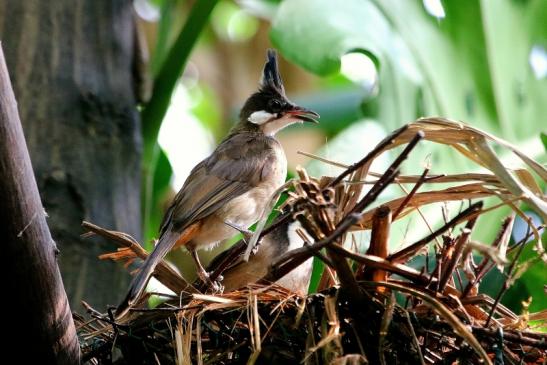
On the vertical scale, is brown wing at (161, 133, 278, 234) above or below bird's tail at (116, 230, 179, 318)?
above

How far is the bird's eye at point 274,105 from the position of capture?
17.3ft

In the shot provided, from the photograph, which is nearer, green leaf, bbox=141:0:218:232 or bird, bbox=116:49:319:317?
bird, bbox=116:49:319:317

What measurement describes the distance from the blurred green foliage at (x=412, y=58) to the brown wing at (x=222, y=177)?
0.39 metres

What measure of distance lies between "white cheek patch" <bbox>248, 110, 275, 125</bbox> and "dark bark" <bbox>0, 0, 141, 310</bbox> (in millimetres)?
825

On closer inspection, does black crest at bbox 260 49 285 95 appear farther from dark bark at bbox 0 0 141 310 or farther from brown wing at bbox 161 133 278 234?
dark bark at bbox 0 0 141 310

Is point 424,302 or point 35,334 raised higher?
point 424,302

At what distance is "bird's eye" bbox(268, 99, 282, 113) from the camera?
5.26 meters

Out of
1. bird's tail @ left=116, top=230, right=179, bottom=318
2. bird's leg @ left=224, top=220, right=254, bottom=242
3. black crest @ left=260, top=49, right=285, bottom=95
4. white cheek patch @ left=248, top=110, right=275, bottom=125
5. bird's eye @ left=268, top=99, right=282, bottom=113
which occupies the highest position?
black crest @ left=260, top=49, right=285, bottom=95

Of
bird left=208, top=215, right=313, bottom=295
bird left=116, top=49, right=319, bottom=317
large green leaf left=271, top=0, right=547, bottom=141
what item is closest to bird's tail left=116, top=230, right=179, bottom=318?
bird left=116, top=49, right=319, bottom=317

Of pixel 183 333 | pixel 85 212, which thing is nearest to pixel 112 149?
pixel 85 212

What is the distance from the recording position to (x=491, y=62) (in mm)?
6281

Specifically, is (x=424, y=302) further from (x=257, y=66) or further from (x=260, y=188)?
(x=257, y=66)

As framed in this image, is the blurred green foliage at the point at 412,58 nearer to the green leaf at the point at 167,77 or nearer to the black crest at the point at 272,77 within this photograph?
the green leaf at the point at 167,77

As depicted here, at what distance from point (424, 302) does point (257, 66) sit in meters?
6.69
